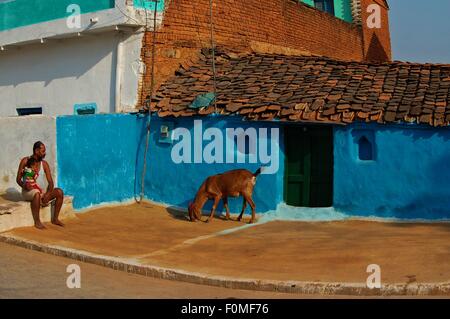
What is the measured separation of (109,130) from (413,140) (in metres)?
5.96

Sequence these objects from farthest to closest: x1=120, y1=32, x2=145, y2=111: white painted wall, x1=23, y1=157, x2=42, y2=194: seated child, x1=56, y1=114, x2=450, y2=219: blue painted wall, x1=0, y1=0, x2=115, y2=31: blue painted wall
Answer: x1=0, y1=0, x2=115, y2=31: blue painted wall
x1=120, y1=32, x2=145, y2=111: white painted wall
x1=56, y1=114, x2=450, y2=219: blue painted wall
x1=23, y1=157, x2=42, y2=194: seated child

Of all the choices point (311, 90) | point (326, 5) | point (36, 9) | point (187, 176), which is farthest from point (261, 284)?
point (326, 5)

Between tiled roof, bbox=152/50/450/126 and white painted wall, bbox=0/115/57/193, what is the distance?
251cm

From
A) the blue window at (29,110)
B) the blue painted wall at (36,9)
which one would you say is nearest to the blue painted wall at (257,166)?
the blue painted wall at (36,9)

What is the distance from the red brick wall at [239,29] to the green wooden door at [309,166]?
132 inches

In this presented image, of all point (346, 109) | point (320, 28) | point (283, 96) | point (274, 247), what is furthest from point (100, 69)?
point (320, 28)

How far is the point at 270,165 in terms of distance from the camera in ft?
39.8

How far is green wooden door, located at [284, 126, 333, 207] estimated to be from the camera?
40.6 ft

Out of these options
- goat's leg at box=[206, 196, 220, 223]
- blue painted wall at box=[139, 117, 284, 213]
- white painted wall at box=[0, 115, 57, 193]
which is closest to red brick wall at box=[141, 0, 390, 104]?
blue painted wall at box=[139, 117, 284, 213]

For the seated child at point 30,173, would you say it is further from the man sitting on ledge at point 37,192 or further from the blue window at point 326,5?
the blue window at point 326,5

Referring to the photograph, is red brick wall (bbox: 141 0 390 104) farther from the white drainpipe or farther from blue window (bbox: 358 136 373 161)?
blue window (bbox: 358 136 373 161)

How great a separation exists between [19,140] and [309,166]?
570 centimetres

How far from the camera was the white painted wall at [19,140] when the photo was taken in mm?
11297

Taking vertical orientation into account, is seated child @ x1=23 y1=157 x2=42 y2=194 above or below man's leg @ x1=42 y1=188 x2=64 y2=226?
above
